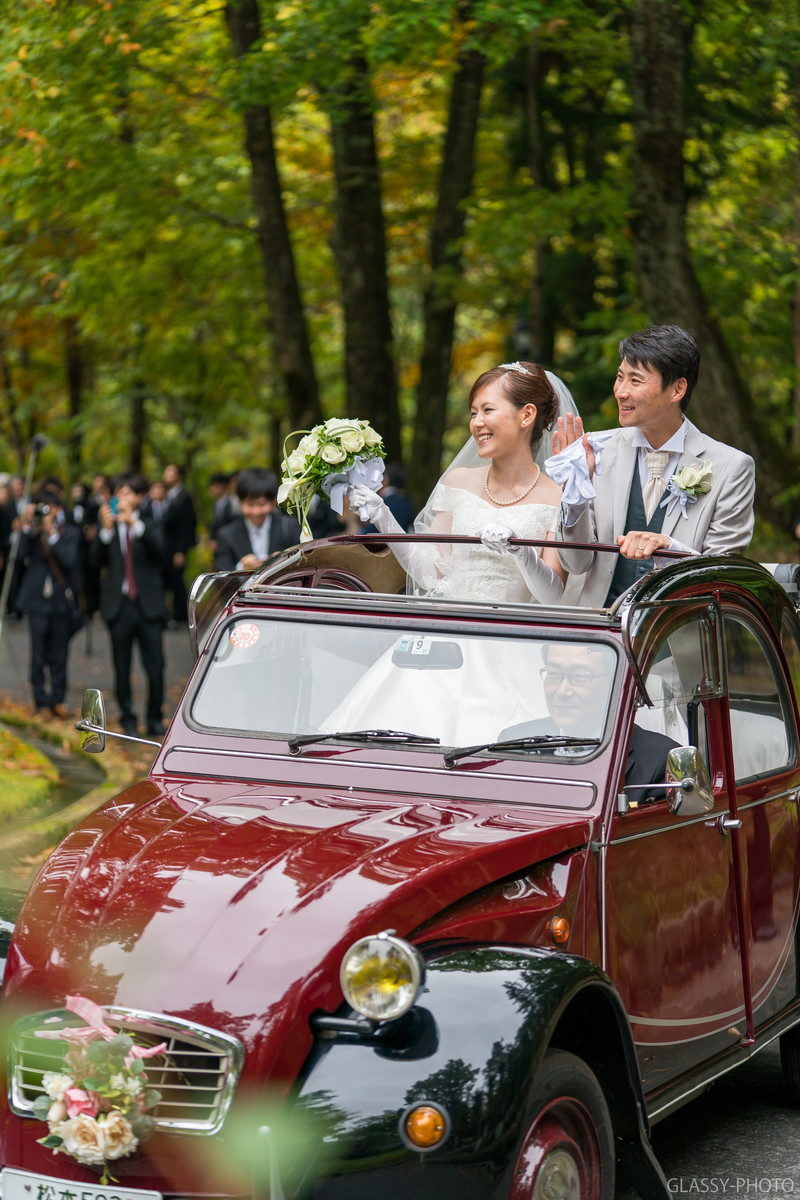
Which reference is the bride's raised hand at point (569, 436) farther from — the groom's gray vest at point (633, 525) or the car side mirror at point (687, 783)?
the car side mirror at point (687, 783)

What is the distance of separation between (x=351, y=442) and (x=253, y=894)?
228 cm

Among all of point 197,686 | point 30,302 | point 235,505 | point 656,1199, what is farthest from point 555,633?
point 30,302

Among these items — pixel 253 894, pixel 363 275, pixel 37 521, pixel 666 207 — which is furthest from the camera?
pixel 363 275

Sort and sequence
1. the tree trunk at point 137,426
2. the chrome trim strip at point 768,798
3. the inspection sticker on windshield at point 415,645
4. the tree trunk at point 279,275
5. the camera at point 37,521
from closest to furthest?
the inspection sticker on windshield at point 415,645, the chrome trim strip at point 768,798, the camera at point 37,521, the tree trunk at point 279,275, the tree trunk at point 137,426

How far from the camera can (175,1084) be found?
369 centimetres

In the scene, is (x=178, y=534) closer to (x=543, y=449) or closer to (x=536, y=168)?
Answer: (x=536, y=168)

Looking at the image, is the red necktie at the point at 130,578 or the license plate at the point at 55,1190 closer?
the license plate at the point at 55,1190

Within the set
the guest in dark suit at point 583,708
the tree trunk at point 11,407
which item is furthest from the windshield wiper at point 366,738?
the tree trunk at point 11,407

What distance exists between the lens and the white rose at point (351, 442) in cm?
581

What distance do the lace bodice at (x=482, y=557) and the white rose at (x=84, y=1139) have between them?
2.73 m

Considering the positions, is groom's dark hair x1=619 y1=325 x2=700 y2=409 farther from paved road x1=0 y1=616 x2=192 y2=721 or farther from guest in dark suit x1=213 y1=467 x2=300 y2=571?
paved road x1=0 y1=616 x2=192 y2=721

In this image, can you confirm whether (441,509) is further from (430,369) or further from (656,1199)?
(430,369)

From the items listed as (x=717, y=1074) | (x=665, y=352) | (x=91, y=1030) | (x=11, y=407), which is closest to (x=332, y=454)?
(x=665, y=352)

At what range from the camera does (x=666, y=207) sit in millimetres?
13531
